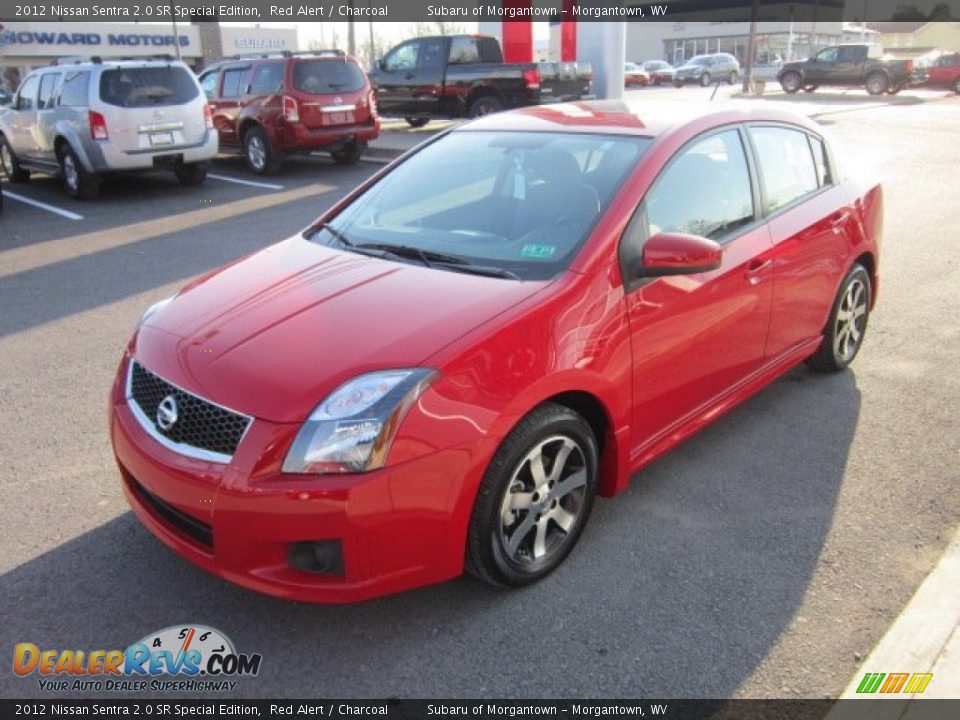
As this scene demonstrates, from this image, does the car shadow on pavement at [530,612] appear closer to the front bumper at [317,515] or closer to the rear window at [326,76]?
the front bumper at [317,515]

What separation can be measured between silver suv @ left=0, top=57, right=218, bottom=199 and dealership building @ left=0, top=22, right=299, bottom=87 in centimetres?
3414

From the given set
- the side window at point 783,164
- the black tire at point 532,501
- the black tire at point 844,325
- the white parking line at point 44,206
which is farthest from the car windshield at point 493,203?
the white parking line at point 44,206

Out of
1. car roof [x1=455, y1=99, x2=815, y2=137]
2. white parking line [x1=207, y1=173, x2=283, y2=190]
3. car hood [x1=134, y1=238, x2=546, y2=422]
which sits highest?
car roof [x1=455, y1=99, x2=815, y2=137]

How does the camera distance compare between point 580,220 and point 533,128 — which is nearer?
point 580,220

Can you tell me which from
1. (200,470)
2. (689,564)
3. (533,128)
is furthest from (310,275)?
(689,564)

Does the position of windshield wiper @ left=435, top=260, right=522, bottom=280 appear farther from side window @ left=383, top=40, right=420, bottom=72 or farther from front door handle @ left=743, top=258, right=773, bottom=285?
side window @ left=383, top=40, right=420, bottom=72

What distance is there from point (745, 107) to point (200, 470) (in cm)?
326

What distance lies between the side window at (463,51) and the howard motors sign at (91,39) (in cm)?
3230

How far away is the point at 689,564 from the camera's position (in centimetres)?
320

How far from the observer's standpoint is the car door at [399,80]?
18.8m

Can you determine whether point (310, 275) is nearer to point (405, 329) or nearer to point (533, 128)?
point (405, 329)

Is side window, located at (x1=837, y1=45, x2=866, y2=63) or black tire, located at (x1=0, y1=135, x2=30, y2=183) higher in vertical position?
side window, located at (x1=837, y1=45, x2=866, y2=63)

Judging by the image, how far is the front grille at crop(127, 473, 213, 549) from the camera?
270 cm

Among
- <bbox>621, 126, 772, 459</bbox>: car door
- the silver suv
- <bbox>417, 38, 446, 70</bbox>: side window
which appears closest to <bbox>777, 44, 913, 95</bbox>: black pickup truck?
<bbox>417, 38, 446, 70</bbox>: side window
